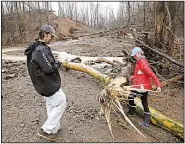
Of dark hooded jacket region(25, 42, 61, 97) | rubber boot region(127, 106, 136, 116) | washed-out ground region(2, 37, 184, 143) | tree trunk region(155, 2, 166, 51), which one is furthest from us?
tree trunk region(155, 2, 166, 51)

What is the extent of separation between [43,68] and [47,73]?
12cm

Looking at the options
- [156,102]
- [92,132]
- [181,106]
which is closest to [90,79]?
[156,102]

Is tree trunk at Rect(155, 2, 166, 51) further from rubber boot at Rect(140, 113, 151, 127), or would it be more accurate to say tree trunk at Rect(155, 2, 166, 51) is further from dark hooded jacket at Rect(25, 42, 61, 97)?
dark hooded jacket at Rect(25, 42, 61, 97)

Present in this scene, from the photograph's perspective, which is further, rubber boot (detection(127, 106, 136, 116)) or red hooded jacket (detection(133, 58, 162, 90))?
rubber boot (detection(127, 106, 136, 116))

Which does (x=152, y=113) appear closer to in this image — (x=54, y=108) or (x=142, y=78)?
(x=142, y=78)

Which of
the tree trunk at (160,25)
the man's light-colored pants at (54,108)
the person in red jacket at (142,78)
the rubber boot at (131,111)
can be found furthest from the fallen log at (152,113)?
the tree trunk at (160,25)

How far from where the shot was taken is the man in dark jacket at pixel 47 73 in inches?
148

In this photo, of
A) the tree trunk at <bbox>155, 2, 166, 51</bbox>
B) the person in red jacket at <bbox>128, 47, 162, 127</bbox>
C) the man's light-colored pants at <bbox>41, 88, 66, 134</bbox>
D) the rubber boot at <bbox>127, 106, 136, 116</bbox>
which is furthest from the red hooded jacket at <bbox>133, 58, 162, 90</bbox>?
the tree trunk at <bbox>155, 2, 166, 51</bbox>

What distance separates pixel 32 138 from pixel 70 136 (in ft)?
1.93

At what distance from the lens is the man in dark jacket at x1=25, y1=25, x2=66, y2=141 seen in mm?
3748

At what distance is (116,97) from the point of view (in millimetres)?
4598

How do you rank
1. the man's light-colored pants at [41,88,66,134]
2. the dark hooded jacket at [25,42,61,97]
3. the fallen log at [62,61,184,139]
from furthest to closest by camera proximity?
the fallen log at [62,61,184,139], the man's light-colored pants at [41,88,66,134], the dark hooded jacket at [25,42,61,97]

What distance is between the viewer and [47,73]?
3838mm

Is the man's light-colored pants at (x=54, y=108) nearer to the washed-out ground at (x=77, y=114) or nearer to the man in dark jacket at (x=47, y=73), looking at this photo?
the man in dark jacket at (x=47, y=73)
